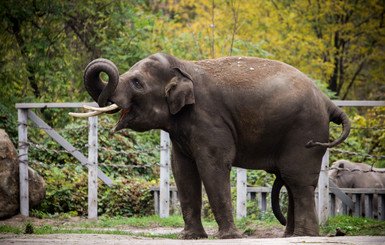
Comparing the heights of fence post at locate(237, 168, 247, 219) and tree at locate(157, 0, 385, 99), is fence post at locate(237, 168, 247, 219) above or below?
below

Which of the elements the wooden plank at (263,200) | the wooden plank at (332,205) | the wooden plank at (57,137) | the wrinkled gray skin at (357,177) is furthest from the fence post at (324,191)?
the wooden plank at (57,137)

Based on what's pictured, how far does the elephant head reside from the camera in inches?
266

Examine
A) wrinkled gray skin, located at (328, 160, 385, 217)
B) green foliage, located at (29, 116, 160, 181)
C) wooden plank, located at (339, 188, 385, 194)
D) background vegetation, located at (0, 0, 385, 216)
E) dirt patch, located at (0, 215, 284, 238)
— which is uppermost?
background vegetation, located at (0, 0, 385, 216)

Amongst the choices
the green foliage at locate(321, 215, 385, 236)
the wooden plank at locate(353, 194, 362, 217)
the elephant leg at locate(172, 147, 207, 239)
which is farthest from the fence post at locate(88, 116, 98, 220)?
the wooden plank at locate(353, 194, 362, 217)

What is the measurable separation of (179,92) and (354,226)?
3732 mm

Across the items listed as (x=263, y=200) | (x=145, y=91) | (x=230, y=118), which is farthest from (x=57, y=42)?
(x=230, y=118)

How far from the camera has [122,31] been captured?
17.1 m

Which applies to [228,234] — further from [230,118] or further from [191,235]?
[230,118]

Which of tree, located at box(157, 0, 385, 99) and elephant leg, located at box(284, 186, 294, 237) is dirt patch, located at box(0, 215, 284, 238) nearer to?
elephant leg, located at box(284, 186, 294, 237)

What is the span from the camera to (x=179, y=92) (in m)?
6.89

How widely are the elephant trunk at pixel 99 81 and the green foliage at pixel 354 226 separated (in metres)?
4.00

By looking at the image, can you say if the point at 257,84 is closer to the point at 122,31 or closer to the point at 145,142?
the point at 145,142

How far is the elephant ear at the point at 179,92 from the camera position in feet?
22.6

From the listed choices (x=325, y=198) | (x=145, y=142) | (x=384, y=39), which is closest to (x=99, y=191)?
(x=145, y=142)
